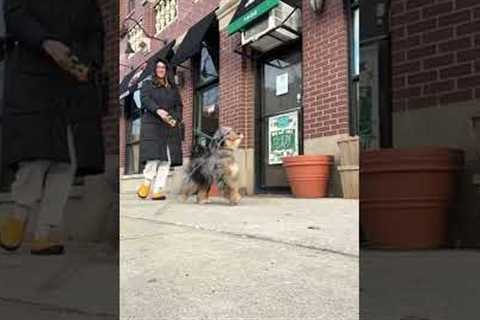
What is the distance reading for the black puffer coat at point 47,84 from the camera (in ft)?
2.46

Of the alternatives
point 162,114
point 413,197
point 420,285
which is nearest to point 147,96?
point 162,114

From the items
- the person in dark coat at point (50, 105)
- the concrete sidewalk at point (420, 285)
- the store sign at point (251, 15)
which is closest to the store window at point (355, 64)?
the store sign at point (251, 15)

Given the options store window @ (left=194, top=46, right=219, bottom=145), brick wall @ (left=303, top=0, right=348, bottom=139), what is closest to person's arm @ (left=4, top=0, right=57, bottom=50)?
store window @ (left=194, top=46, right=219, bottom=145)

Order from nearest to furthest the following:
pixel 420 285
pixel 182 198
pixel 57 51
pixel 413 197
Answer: pixel 57 51 → pixel 182 198 → pixel 413 197 → pixel 420 285

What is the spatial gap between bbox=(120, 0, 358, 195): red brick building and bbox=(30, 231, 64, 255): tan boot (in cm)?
13

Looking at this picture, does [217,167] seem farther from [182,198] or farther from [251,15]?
[251,15]

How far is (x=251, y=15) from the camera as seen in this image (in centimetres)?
77

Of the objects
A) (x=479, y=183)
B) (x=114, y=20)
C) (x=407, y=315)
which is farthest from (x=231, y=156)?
(x=407, y=315)

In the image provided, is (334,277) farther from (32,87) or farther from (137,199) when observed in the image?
(32,87)

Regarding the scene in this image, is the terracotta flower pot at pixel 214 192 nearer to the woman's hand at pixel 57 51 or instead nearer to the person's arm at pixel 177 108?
the person's arm at pixel 177 108

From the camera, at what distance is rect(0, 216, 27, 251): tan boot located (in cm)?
79

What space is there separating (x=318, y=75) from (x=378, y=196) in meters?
0.24

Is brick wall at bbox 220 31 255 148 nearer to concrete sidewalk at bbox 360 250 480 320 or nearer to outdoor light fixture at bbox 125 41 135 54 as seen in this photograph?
outdoor light fixture at bbox 125 41 135 54

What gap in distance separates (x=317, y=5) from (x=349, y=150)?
18 centimetres
